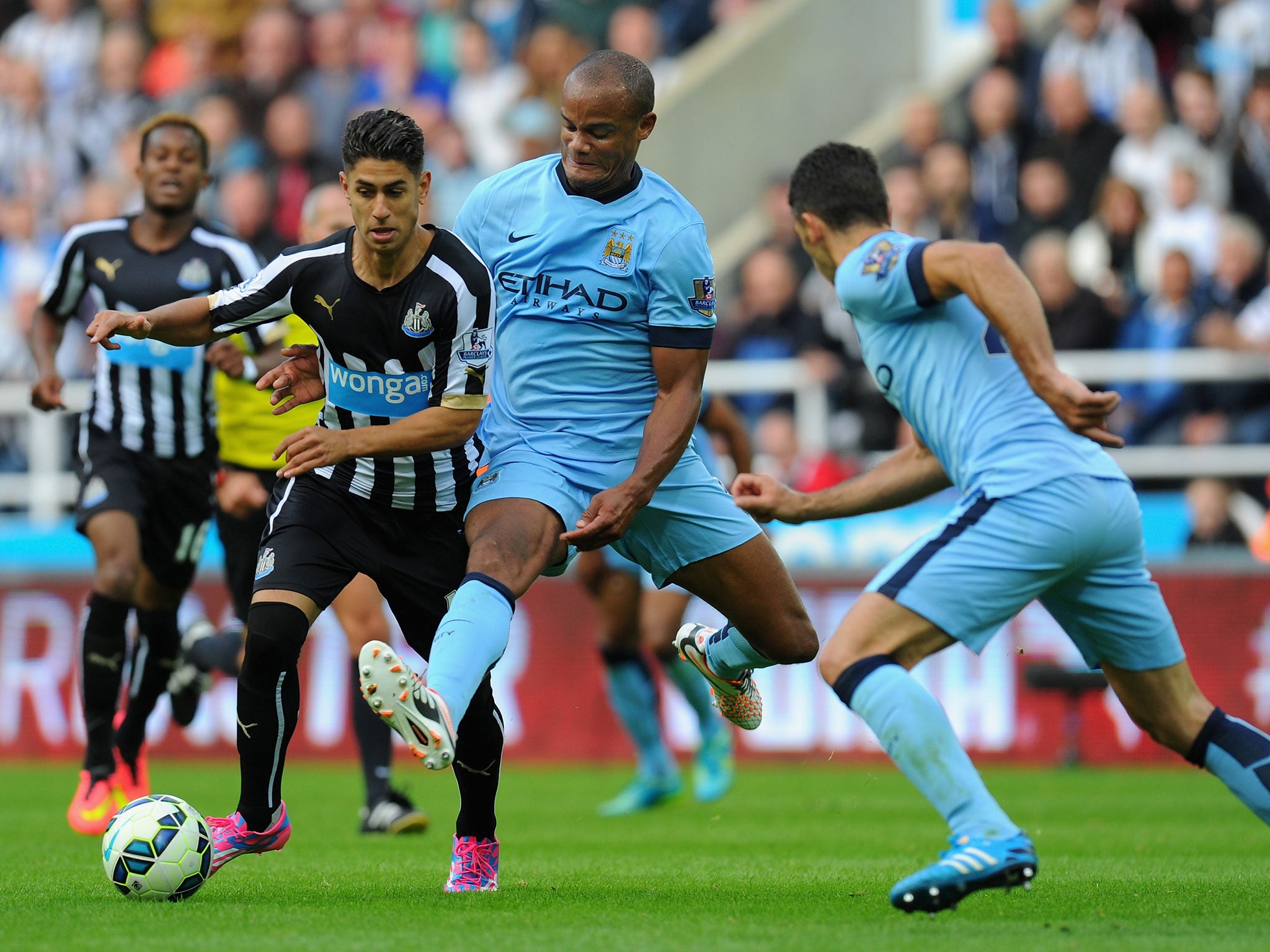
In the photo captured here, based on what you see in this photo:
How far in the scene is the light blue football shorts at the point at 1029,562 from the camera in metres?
5.00

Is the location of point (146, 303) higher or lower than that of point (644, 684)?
higher

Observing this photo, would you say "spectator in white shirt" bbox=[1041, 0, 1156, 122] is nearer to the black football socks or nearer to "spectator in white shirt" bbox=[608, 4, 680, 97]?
"spectator in white shirt" bbox=[608, 4, 680, 97]

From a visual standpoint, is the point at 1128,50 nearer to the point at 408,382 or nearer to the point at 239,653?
the point at 239,653

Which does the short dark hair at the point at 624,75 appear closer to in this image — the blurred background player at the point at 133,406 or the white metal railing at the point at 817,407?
the blurred background player at the point at 133,406

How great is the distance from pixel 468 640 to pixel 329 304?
3.84 feet

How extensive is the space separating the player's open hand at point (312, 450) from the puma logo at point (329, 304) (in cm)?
38

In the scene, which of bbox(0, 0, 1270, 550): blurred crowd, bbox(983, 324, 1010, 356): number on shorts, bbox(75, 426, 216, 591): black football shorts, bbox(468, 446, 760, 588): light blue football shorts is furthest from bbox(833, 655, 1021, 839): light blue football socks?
bbox(0, 0, 1270, 550): blurred crowd

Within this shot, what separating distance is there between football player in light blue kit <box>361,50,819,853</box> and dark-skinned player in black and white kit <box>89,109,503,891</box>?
6.6 inches

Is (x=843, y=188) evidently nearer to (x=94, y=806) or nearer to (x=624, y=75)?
(x=624, y=75)

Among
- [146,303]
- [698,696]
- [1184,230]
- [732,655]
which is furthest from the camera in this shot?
[1184,230]

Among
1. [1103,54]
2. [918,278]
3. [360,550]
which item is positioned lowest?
[360,550]

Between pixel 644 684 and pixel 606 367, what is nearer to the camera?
pixel 606 367

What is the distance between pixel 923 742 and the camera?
192 inches

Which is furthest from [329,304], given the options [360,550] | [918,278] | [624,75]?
[918,278]
